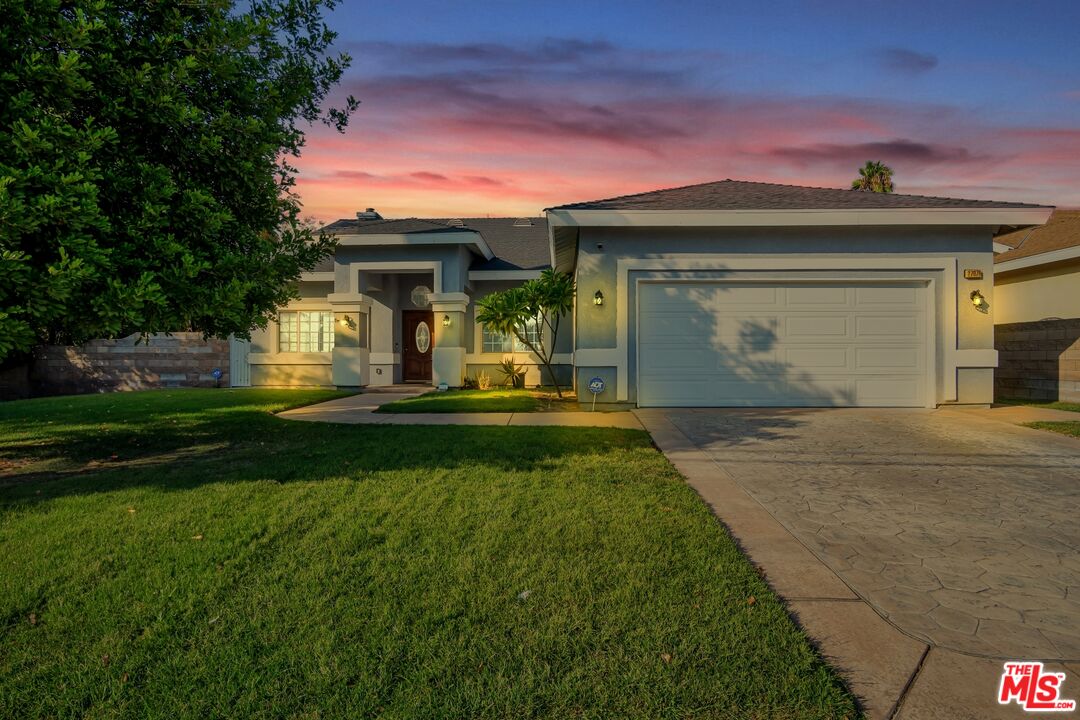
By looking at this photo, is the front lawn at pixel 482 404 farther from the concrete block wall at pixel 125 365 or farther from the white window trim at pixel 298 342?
the concrete block wall at pixel 125 365

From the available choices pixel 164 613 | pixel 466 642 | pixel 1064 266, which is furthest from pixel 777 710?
pixel 1064 266

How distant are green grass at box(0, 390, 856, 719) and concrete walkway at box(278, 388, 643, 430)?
3.16 meters

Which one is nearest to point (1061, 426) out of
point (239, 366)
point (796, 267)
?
point (796, 267)

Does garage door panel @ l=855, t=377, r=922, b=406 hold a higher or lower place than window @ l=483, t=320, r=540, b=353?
lower

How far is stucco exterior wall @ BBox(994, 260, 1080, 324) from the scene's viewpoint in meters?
12.5

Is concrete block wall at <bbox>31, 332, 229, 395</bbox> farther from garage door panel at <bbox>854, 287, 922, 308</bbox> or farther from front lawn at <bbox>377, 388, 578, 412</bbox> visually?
garage door panel at <bbox>854, 287, 922, 308</bbox>

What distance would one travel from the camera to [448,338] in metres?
15.0

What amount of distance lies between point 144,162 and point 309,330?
11516 millimetres

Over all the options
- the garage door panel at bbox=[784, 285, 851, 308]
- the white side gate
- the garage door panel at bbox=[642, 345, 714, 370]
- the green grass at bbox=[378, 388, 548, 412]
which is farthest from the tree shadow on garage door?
the white side gate

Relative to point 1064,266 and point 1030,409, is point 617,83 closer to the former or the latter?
point 1030,409

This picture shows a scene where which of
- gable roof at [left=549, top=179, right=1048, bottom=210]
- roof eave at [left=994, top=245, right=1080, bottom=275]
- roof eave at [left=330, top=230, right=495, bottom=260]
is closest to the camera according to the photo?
gable roof at [left=549, top=179, right=1048, bottom=210]

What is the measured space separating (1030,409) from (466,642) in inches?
477

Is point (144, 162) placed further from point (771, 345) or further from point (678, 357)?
point (771, 345)

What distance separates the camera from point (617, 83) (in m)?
11.0
